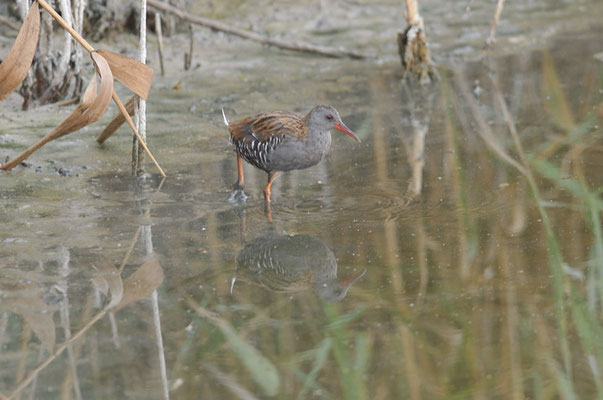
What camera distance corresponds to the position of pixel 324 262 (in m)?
4.68

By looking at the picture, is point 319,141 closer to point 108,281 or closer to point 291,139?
point 291,139

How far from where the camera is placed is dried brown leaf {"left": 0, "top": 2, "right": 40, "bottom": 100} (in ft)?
16.6

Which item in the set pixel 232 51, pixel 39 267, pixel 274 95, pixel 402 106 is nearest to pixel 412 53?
pixel 402 106

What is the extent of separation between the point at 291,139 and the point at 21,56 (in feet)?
5.62

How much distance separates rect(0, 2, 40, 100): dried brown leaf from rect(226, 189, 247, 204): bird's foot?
1.55 meters

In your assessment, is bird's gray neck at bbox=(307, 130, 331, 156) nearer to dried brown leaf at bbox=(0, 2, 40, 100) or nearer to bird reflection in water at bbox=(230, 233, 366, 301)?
bird reflection in water at bbox=(230, 233, 366, 301)

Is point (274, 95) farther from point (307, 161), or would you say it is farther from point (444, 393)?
point (444, 393)

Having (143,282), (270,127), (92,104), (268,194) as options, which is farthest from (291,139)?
(143,282)

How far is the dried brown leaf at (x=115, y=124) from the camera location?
20.9 feet

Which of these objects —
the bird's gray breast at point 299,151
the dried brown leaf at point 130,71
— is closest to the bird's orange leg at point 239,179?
the bird's gray breast at point 299,151

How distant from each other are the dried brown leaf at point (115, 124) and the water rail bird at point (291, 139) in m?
1.16

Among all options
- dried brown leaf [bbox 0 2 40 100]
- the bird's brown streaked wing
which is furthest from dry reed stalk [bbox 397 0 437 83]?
dried brown leaf [bbox 0 2 40 100]

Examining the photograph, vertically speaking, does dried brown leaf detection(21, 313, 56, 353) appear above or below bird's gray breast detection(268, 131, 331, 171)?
below

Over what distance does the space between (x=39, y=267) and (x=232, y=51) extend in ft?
18.7
